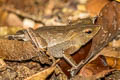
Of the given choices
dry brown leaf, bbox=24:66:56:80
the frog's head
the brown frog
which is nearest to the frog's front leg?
the brown frog

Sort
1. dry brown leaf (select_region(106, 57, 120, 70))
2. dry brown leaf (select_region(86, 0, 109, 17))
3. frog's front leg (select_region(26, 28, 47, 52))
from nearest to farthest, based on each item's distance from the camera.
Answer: dry brown leaf (select_region(106, 57, 120, 70))
frog's front leg (select_region(26, 28, 47, 52))
dry brown leaf (select_region(86, 0, 109, 17))

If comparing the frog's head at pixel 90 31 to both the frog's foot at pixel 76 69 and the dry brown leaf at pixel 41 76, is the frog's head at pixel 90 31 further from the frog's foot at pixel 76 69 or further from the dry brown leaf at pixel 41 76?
the dry brown leaf at pixel 41 76

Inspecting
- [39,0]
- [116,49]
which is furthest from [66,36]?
[39,0]

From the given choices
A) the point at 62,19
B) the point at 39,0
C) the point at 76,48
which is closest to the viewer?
the point at 76,48

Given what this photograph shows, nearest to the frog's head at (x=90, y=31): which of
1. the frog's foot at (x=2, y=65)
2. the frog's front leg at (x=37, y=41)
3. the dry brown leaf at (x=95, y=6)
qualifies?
the frog's front leg at (x=37, y=41)

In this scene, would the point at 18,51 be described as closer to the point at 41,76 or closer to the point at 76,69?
the point at 41,76

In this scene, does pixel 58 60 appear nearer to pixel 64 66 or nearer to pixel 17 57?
pixel 64 66

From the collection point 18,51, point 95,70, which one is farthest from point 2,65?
point 95,70

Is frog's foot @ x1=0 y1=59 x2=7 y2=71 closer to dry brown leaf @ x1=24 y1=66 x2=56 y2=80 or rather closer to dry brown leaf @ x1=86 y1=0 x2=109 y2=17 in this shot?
dry brown leaf @ x1=24 y1=66 x2=56 y2=80
